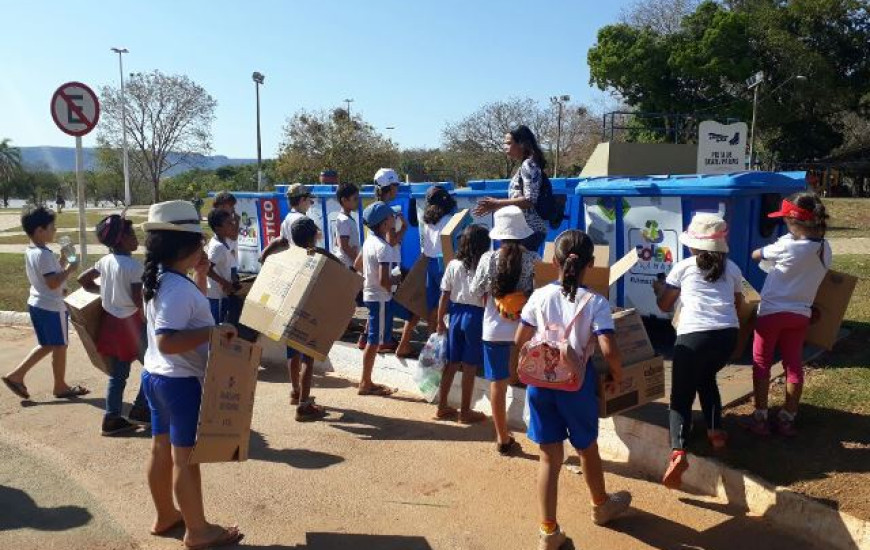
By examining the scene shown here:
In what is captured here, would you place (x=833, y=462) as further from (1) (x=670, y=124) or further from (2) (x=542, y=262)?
→ (1) (x=670, y=124)

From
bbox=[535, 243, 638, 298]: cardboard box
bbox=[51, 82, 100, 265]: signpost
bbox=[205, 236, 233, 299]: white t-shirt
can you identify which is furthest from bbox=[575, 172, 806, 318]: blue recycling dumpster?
bbox=[51, 82, 100, 265]: signpost

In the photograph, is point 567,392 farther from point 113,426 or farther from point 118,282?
point 113,426

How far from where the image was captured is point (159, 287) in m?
3.38

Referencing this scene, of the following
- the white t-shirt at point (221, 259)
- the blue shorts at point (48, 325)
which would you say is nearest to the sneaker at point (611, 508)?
the white t-shirt at point (221, 259)

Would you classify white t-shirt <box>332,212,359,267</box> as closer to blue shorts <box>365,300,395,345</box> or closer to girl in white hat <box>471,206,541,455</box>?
blue shorts <box>365,300,395,345</box>

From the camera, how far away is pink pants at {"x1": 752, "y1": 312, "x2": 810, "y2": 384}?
14.5 feet

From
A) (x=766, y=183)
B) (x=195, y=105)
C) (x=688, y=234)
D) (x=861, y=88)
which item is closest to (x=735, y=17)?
(x=861, y=88)

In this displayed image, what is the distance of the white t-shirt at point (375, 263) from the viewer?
591cm

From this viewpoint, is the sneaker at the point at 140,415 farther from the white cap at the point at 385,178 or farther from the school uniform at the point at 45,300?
the white cap at the point at 385,178

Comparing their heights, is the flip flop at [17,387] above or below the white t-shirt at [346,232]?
below

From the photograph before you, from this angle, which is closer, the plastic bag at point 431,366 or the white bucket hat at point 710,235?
the white bucket hat at point 710,235

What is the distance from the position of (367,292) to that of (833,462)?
359cm

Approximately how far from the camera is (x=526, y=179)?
5.28 metres

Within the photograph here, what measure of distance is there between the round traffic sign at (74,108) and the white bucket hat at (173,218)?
5.22 metres
